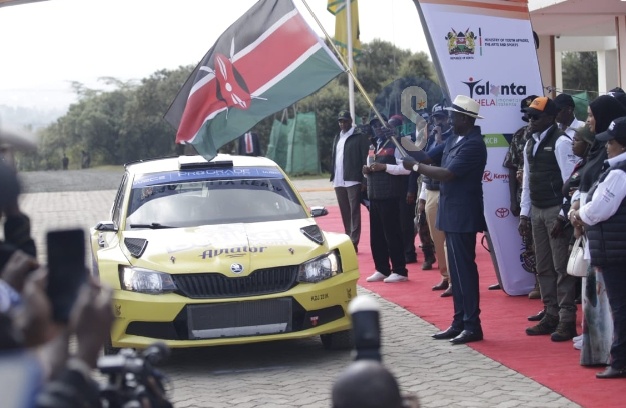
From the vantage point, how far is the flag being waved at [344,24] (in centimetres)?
2734

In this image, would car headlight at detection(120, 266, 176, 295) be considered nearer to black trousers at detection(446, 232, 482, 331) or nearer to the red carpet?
black trousers at detection(446, 232, 482, 331)

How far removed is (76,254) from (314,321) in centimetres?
578

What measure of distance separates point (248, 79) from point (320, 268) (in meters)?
2.44

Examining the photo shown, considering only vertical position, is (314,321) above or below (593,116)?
below

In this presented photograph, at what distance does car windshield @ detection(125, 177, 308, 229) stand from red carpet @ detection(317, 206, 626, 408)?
1983 millimetres

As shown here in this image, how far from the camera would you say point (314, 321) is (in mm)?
8461

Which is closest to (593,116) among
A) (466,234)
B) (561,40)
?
(466,234)

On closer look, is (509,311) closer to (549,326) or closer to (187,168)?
(549,326)

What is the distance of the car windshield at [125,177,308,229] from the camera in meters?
9.32

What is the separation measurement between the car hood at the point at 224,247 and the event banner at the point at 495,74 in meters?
2.81

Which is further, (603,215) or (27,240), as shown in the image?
(603,215)

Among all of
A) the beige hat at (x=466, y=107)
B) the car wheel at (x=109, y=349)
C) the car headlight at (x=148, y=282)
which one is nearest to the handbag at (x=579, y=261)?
the beige hat at (x=466, y=107)

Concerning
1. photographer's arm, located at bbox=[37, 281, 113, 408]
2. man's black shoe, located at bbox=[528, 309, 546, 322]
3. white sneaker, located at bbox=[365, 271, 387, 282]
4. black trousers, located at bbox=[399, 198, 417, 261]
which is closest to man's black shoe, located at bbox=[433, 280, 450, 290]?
white sneaker, located at bbox=[365, 271, 387, 282]

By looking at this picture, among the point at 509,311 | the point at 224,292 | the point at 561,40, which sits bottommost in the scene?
the point at 509,311
